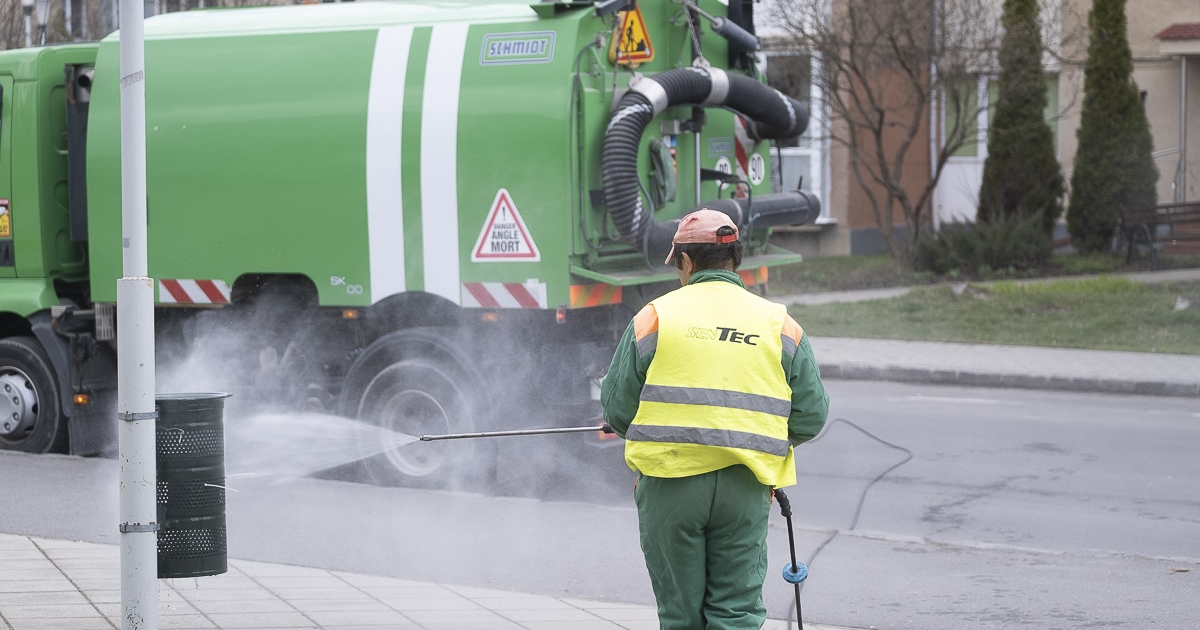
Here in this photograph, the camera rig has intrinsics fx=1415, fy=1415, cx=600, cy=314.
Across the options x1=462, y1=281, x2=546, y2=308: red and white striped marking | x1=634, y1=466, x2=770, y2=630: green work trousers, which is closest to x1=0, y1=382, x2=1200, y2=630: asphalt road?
x1=462, y1=281, x2=546, y2=308: red and white striped marking

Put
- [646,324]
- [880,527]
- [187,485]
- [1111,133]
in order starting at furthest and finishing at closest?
1. [1111,133]
2. [880,527]
3. [187,485]
4. [646,324]

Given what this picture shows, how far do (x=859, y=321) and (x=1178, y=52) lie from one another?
9167 mm

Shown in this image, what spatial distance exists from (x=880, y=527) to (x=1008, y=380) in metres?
5.65

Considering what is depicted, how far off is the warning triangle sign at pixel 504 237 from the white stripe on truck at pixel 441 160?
207 mm

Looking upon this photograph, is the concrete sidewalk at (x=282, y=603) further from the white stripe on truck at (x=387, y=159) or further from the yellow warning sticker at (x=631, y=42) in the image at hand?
the yellow warning sticker at (x=631, y=42)

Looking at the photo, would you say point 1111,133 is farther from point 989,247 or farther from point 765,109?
point 765,109

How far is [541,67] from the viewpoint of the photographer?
26.7ft

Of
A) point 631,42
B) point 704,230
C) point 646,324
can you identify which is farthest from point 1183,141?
point 646,324

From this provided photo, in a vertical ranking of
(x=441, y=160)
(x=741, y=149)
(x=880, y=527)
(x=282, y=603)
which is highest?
(x=741, y=149)

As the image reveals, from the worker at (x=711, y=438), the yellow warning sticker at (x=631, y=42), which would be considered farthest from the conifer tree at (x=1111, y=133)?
the worker at (x=711, y=438)

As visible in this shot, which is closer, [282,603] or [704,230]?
[704,230]

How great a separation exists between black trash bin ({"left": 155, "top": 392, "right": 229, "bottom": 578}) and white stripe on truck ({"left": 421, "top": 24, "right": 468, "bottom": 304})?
314 cm

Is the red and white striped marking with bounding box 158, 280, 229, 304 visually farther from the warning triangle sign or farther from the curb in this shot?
the curb

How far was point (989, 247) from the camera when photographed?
2022cm
